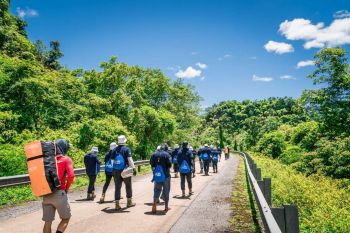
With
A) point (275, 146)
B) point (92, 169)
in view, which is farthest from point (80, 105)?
point (275, 146)

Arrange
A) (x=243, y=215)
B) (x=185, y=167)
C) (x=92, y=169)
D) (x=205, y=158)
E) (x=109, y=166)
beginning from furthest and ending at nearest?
(x=205, y=158) < (x=185, y=167) < (x=92, y=169) < (x=109, y=166) < (x=243, y=215)

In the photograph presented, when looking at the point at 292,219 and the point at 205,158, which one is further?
the point at 205,158

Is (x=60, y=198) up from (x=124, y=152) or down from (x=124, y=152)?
down

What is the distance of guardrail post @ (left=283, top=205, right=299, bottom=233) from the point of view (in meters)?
4.33

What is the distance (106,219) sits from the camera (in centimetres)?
845

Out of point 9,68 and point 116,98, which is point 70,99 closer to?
point 116,98

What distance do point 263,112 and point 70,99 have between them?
541 ft

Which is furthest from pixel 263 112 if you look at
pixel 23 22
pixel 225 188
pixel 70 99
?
pixel 225 188

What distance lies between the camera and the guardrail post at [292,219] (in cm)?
433

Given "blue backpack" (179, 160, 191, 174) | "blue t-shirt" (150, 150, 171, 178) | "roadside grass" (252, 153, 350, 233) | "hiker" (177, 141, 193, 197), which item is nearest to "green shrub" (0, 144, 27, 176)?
"hiker" (177, 141, 193, 197)

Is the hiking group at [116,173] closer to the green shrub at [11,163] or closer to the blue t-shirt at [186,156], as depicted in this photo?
the blue t-shirt at [186,156]

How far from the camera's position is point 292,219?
4367 mm


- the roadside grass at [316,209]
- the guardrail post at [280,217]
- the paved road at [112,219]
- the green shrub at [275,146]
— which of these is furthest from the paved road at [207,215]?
the green shrub at [275,146]

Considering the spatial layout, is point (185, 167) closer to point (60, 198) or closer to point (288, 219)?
point (60, 198)
